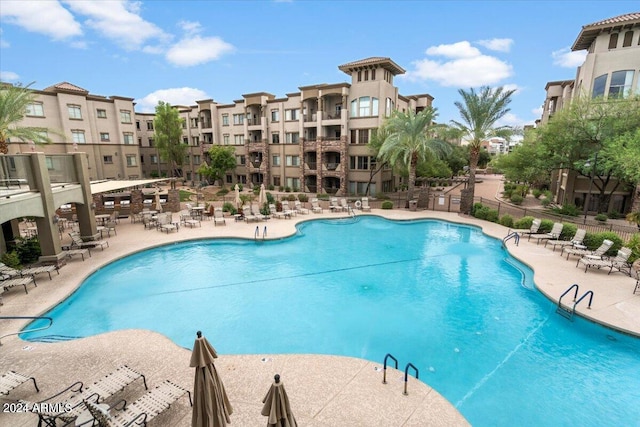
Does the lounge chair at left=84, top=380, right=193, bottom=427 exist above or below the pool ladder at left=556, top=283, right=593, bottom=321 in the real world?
above

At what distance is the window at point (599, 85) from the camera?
25781mm

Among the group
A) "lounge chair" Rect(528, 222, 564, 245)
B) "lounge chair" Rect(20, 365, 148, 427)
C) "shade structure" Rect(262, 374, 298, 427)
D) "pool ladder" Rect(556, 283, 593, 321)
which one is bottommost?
"pool ladder" Rect(556, 283, 593, 321)

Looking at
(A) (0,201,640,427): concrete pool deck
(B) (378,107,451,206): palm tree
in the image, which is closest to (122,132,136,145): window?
(B) (378,107,451,206): palm tree

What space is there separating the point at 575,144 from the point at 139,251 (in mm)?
31223

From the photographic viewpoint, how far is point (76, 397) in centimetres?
648

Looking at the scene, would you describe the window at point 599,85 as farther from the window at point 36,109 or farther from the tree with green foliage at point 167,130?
the window at point 36,109

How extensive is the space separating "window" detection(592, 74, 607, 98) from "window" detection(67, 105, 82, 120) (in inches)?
2088

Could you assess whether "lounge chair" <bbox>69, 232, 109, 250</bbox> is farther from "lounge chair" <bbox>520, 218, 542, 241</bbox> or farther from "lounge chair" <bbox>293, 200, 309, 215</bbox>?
"lounge chair" <bbox>520, 218, 542, 241</bbox>

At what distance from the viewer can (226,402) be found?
19.1 feet

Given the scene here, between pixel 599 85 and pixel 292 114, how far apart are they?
30.8m

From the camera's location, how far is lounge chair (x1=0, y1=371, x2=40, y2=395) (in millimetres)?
6777

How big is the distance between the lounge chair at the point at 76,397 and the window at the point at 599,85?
3545cm

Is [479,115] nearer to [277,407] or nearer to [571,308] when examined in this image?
[571,308]

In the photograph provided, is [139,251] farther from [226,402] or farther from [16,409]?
[226,402]
